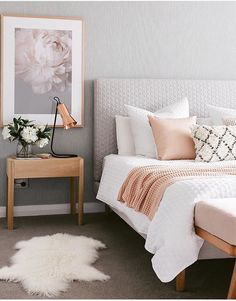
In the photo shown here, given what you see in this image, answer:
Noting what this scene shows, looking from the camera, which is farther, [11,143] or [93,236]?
[11,143]

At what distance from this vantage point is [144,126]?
13.8 ft

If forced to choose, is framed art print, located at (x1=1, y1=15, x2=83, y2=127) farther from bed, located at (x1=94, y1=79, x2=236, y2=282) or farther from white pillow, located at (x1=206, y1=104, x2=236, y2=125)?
white pillow, located at (x1=206, y1=104, x2=236, y2=125)

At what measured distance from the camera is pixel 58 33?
4.45 meters

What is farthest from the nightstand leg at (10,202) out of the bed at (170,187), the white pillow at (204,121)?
the white pillow at (204,121)

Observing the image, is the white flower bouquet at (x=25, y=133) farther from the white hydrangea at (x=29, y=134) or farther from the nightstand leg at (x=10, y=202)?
the nightstand leg at (x=10, y=202)

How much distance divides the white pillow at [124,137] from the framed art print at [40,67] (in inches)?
14.8

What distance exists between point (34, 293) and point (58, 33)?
8.37 feet

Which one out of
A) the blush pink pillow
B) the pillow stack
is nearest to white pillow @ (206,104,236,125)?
the pillow stack

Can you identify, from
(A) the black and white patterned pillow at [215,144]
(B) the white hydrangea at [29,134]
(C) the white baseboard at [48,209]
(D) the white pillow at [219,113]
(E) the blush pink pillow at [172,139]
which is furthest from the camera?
(C) the white baseboard at [48,209]

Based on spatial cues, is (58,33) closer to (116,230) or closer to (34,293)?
(116,230)

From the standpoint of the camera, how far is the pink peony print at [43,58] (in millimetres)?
4371

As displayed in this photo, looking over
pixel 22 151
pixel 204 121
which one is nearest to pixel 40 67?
pixel 22 151

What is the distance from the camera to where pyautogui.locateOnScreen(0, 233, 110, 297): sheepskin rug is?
2.74 meters

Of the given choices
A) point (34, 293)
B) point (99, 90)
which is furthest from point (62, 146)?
point (34, 293)
